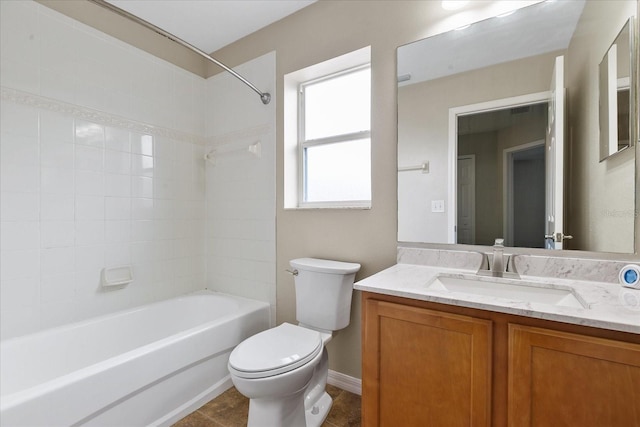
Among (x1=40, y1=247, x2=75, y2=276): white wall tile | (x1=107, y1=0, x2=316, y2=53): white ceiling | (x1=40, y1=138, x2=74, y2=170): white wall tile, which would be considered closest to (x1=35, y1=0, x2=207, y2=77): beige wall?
(x1=107, y1=0, x2=316, y2=53): white ceiling

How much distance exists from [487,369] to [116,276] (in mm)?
2190

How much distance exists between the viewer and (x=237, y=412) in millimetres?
1676

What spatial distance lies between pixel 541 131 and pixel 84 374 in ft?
7.22

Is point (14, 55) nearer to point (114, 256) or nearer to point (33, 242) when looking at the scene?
point (33, 242)

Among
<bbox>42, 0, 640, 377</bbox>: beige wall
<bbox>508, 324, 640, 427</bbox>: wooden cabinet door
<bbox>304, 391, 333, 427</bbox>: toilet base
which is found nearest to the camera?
<bbox>508, 324, 640, 427</bbox>: wooden cabinet door

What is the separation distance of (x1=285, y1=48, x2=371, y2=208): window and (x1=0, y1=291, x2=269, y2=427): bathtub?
949 millimetres

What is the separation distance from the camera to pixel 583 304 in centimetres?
97

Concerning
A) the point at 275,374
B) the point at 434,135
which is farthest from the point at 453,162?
the point at 275,374

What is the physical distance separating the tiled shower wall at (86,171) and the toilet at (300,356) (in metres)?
1.19

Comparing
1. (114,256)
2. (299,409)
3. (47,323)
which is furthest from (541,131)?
(47,323)

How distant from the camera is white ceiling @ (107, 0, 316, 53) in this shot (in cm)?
192

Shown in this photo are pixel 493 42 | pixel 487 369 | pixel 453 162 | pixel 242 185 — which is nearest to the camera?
pixel 487 369

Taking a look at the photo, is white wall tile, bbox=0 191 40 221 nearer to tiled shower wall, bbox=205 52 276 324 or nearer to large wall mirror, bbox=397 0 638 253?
tiled shower wall, bbox=205 52 276 324

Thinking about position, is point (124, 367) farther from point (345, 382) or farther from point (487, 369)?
point (487, 369)
